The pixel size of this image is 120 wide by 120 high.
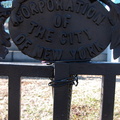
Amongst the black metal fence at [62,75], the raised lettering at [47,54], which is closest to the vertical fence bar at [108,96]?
the black metal fence at [62,75]

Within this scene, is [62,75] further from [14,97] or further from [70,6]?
[70,6]

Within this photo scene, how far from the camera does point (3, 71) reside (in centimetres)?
148

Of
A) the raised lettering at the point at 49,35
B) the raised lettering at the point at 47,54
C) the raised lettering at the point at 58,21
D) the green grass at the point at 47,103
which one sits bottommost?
the green grass at the point at 47,103

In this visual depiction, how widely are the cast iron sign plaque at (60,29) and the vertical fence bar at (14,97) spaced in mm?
240

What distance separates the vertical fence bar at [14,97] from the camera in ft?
4.85

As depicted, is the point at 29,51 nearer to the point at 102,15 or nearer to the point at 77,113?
the point at 102,15

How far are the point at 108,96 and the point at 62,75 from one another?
416 mm

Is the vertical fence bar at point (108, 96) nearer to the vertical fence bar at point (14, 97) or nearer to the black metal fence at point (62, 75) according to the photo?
the black metal fence at point (62, 75)

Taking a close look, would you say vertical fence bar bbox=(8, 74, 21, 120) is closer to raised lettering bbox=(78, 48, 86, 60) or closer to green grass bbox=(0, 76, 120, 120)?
raised lettering bbox=(78, 48, 86, 60)

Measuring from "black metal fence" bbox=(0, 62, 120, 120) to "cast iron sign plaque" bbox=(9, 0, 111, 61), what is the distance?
3.1 inches

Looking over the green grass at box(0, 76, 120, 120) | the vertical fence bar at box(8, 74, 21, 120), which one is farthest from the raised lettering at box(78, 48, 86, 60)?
the green grass at box(0, 76, 120, 120)

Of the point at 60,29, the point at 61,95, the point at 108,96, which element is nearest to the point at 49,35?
the point at 60,29

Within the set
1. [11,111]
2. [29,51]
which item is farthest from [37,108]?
[29,51]

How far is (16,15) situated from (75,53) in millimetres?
544
